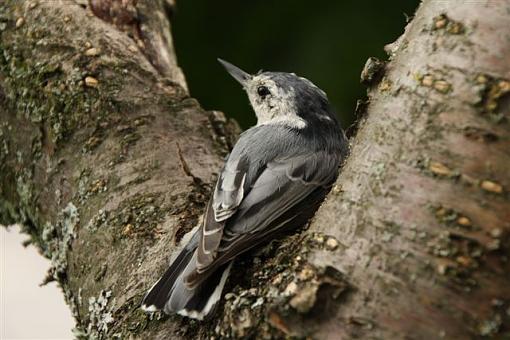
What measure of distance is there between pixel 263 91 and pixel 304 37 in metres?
0.50

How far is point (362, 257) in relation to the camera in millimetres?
1428

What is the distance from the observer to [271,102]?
2.99 metres

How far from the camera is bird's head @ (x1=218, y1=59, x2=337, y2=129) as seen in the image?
2.79m

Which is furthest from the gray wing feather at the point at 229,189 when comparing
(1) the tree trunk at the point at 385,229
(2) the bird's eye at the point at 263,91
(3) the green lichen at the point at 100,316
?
(2) the bird's eye at the point at 263,91

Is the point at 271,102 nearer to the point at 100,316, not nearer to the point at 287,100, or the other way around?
the point at 287,100

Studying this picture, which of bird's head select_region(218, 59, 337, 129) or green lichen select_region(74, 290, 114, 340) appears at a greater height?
bird's head select_region(218, 59, 337, 129)

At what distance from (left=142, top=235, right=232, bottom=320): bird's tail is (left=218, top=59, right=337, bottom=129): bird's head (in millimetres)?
926

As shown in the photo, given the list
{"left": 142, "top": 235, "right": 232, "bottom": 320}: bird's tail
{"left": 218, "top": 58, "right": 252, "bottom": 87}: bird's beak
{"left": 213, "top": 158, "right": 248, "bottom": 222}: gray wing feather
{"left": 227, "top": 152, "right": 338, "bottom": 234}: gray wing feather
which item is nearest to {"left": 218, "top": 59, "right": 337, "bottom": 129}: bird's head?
{"left": 218, "top": 58, "right": 252, "bottom": 87}: bird's beak

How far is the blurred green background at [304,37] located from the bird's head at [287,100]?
0.39m

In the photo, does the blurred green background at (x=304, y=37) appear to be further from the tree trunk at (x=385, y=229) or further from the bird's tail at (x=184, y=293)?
the bird's tail at (x=184, y=293)

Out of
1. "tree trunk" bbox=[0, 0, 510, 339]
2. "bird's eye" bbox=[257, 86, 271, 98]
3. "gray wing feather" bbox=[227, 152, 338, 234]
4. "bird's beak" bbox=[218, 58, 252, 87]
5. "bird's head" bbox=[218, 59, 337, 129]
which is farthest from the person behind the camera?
"bird's beak" bbox=[218, 58, 252, 87]

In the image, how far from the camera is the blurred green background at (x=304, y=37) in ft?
11.0

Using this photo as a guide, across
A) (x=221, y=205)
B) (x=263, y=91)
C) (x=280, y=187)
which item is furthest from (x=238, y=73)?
(x=221, y=205)

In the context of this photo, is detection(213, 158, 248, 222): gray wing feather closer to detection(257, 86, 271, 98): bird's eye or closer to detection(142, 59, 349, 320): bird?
detection(142, 59, 349, 320): bird
